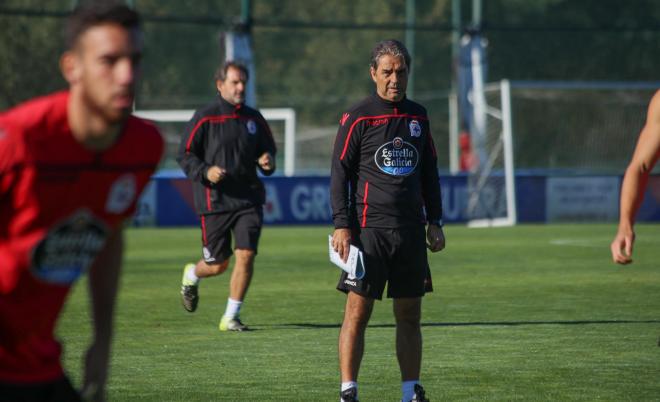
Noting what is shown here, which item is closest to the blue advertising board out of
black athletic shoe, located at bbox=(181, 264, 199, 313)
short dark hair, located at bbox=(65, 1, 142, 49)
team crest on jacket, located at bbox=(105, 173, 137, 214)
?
black athletic shoe, located at bbox=(181, 264, 199, 313)

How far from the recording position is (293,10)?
218ft

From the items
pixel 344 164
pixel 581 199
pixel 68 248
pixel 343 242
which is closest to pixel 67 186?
pixel 68 248

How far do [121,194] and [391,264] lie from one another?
360 centimetres

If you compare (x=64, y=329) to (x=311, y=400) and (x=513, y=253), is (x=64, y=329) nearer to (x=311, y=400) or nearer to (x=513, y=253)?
(x=311, y=400)

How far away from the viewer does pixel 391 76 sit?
7.03m

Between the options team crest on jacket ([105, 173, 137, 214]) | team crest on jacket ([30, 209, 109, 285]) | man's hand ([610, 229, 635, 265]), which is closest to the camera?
team crest on jacket ([30, 209, 109, 285])

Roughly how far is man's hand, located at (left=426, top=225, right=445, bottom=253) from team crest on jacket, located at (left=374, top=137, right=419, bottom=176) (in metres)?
0.39

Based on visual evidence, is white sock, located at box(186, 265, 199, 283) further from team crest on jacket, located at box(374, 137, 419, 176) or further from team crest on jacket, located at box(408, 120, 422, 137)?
team crest on jacket, located at box(408, 120, 422, 137)

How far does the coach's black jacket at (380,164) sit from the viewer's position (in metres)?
7.12

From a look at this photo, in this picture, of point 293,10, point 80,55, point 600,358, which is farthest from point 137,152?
point 293,10

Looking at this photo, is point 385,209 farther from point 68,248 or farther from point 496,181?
point 496,181

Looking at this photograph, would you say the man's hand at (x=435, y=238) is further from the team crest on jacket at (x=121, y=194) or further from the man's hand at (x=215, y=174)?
the team crest on jacket at (x=121, y=194)

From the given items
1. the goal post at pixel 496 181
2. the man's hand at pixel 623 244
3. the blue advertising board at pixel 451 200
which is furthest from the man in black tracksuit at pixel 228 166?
the goal post at pixel 496 181

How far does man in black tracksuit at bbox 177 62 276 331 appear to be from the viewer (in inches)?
426
